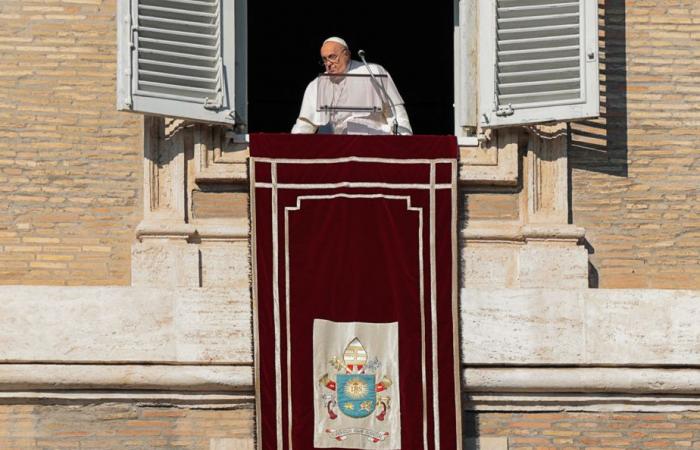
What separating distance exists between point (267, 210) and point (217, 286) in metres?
0.49

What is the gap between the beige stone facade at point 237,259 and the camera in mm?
14094

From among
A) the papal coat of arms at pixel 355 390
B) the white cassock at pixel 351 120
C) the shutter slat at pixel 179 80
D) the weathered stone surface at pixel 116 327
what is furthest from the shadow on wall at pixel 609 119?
the weathered stone surface at pixel 116 327

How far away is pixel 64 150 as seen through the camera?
14.6 metres

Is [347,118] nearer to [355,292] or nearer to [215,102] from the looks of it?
[215,102]

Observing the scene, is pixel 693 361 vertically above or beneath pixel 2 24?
beneath

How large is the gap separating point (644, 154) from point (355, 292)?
1894 mm

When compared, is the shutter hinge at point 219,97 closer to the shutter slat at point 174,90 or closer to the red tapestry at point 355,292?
the shutter slat at point 174,90

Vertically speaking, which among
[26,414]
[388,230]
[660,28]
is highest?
[660,28]

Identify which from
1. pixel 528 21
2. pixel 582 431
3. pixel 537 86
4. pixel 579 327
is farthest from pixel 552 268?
pixel 528 21

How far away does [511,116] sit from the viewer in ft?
47.4

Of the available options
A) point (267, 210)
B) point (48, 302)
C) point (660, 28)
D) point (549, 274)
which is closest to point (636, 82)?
point (660, 28)

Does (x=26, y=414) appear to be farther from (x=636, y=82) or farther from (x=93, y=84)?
(x=636, y=82)

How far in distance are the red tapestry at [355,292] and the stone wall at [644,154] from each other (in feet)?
2.99

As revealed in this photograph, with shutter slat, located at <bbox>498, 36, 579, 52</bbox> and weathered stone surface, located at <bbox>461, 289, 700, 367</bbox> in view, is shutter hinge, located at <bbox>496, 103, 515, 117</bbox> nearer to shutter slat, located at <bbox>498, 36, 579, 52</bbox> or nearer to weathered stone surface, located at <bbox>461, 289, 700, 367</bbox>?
shutter slat, located at <bbox>498, 36, 579, 52</bbox>
